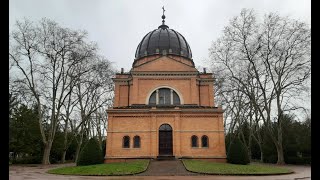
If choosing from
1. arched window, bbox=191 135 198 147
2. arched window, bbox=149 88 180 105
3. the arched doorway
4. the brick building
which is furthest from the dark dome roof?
arched window, bbox=191 135 198 147

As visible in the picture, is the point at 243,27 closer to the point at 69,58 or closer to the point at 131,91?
the point at 131,91

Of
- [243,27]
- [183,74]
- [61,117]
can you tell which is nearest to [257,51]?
[243,27]

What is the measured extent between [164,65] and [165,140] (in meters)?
9.59

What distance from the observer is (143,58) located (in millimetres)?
39969

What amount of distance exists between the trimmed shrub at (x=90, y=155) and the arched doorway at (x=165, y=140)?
637 centimetres

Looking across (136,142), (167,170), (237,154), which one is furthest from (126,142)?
(237,154)

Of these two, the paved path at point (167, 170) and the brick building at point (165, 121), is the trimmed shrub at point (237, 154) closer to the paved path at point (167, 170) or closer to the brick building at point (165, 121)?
the brick building at point (165, 121)

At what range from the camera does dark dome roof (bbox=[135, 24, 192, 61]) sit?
40.0 metres

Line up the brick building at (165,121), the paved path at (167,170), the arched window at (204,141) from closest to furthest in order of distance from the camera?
1. the paved path at (167,170)
2. the brick building at (165,121)
3. the arched window at (204,141)

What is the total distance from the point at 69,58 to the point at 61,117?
10.5m

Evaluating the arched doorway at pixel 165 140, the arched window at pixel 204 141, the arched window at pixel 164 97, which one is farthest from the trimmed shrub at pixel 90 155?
the arched window at pixel 204 141

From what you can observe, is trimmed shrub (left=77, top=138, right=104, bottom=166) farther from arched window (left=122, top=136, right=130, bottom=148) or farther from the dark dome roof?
the dark dome roof

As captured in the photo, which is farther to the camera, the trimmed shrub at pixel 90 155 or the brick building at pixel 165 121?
the brick building at pixel 165 121

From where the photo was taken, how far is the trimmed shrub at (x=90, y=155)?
92.8 ft
